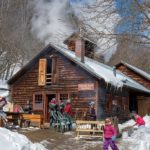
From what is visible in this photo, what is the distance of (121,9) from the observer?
12.9m

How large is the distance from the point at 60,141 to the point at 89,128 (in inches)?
75.6

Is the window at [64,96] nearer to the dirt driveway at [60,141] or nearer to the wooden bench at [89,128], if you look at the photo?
the dirt driveway at [60,141]

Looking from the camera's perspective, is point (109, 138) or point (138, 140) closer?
point (109, 138)

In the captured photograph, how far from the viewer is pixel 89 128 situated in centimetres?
1953

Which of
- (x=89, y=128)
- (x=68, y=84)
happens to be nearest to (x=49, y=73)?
(x=68, y=84)

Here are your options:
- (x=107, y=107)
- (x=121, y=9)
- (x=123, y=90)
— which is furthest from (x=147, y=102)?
(x=121, y=9)

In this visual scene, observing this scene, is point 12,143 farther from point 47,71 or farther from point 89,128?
point 47,71

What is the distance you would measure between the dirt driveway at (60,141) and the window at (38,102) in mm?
7291

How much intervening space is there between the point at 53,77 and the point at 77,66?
1967mm

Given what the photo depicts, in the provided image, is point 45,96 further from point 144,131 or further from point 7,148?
point 7,148

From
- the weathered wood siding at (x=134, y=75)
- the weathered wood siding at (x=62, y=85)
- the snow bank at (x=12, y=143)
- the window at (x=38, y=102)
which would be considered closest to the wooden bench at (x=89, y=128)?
the weathered wood siding at (x=62, y=85)

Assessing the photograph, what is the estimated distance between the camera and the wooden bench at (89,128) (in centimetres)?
1938

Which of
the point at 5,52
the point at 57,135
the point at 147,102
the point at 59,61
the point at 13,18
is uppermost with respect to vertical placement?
the point at 13,18

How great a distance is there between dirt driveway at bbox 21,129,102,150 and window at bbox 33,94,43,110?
7291 millimetres
